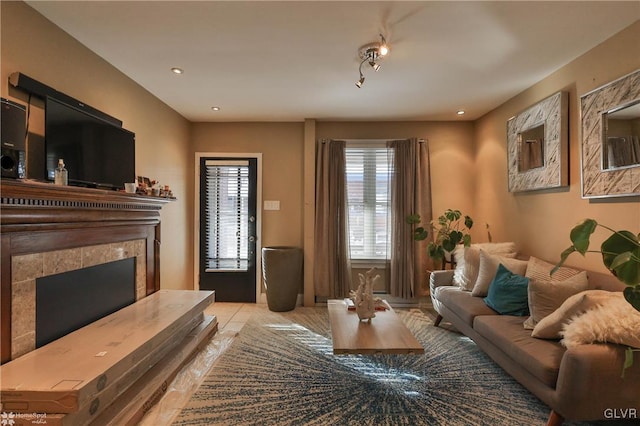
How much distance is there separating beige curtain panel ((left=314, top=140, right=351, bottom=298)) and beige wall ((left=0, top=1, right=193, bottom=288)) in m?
1.78

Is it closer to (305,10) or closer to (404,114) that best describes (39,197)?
(305,10)

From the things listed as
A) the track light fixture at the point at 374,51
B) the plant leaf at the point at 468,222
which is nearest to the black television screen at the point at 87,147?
the track light fixture at the point at 374,51

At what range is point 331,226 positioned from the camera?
171 inches

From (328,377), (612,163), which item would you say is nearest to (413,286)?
(328,377)

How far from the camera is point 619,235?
1.37 metres

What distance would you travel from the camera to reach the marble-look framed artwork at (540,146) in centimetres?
275

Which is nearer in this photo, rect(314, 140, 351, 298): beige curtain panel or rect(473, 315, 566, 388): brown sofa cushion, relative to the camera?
rect(473, 315, 566, 388): brown sofa cushion

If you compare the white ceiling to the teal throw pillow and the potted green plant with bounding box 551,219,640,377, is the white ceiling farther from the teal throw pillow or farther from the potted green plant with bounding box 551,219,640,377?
the teal throw pillow

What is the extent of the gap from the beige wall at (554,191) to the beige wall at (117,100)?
3877mm

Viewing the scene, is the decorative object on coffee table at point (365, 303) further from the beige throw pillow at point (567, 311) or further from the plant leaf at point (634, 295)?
the plant leaf at point (634, 295)

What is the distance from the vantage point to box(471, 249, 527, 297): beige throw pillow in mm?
2936

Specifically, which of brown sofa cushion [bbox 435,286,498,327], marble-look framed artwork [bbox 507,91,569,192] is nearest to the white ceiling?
marble-look framed artwork [bbox 507,91,569,192]

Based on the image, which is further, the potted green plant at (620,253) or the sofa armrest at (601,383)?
the sofa armrest at (601,383)

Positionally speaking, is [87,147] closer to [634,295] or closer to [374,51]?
[374,51]
